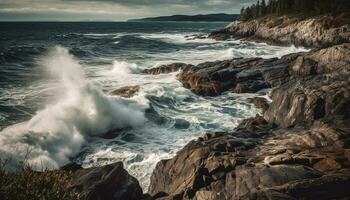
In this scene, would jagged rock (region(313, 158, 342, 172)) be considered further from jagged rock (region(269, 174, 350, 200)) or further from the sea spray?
the sea spray

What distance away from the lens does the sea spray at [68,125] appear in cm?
1678

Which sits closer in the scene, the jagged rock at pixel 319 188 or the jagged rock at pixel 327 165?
the jagged rock at pixel 319 188

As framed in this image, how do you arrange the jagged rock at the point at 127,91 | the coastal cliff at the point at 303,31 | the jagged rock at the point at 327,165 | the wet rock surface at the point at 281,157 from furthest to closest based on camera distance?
the coastal cliff at the point at 303,31
the jagged rock at the point at 127,91
the jagged rock at the point at 327,165
the wet rock surface at the point at 281,157

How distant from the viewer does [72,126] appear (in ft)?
63.7

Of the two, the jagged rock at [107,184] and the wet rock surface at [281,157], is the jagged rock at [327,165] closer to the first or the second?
the wet rock surface at [281,157]

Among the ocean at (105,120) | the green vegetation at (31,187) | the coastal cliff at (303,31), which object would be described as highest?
the coastal cliff at (303,31)

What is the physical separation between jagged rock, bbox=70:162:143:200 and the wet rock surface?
0.90 metres

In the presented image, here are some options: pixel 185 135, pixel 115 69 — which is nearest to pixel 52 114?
pixel 185 135

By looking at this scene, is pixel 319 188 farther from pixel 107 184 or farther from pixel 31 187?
pixel 31 187

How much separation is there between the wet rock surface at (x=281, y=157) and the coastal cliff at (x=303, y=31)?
112 ft

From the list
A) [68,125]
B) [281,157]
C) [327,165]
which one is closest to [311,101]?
[281,157]

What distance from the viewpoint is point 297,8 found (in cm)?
7750

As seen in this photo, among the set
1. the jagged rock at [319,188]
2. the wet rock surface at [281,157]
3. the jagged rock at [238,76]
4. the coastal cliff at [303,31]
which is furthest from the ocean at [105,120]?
the coastal cliff at [303,31]

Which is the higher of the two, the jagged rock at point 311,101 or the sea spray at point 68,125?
the jagged rock at point 311,101
